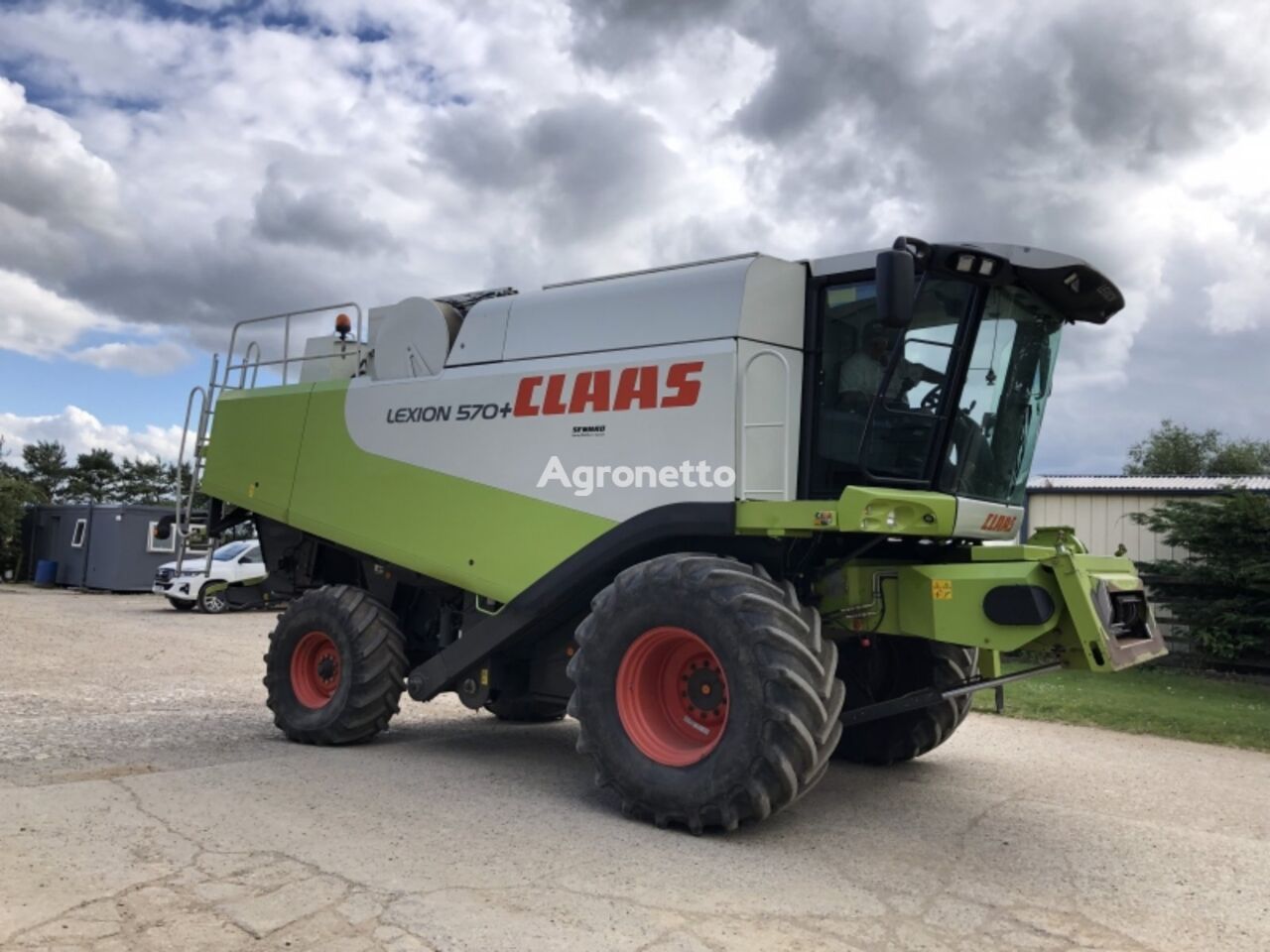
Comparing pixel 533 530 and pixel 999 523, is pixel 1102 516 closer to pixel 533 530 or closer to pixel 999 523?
pixel 999 523

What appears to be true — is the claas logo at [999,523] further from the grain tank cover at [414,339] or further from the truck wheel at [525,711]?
the truck wheel at [525,711]

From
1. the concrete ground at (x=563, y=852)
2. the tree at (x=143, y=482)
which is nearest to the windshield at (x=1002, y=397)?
the concrete ground at (x=563, y=852)

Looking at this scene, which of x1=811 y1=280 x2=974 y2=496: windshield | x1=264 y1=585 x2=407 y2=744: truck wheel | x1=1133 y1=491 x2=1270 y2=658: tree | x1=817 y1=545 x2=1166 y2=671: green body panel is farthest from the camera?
x1=1133 y1=491 x2=1270 y2=658: tree

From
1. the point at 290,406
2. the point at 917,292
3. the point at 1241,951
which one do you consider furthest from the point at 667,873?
the point at 290,406

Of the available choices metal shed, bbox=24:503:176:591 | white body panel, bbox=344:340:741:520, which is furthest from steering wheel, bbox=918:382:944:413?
metal shed, bbox=24:503:176:591

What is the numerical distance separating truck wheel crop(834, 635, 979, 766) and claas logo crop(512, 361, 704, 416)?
2.19 m

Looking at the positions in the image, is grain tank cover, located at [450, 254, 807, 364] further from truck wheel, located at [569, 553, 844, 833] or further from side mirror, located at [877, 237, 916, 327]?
truck wheel, located at [569, 553, 844, 833]

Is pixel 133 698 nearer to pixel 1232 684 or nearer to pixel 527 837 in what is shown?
pixel 527 837

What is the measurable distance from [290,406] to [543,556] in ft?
10.8

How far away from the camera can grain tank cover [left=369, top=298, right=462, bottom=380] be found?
8203mm

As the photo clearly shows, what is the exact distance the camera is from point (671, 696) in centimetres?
638

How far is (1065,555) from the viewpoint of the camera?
18.7ft

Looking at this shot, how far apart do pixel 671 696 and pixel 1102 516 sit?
1308 cm

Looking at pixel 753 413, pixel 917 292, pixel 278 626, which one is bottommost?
pixel 278 626
